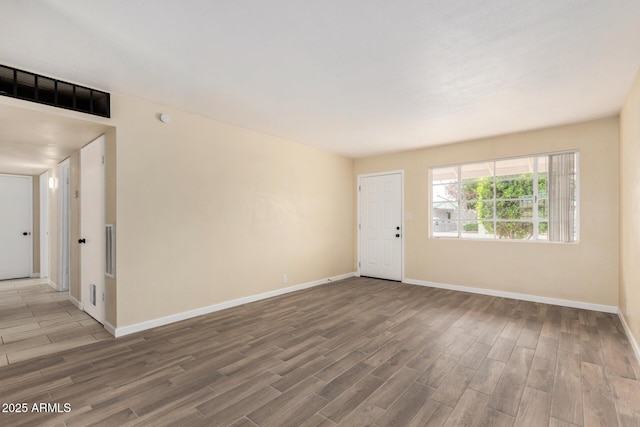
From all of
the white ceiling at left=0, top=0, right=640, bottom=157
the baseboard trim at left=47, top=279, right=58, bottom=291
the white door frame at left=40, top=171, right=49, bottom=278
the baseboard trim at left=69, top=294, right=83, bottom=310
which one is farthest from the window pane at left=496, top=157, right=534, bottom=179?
the white door frame at left=40, top=171, right=49, bottom=278

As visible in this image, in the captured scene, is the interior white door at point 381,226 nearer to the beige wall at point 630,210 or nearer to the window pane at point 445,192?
the window pane at point 445,192

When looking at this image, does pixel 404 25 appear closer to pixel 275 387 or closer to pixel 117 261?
pixel 275 387

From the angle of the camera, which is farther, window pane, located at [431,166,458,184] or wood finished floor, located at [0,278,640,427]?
window pane, located at [431,166,458,184]

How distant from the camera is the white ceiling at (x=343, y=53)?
197 centimetres

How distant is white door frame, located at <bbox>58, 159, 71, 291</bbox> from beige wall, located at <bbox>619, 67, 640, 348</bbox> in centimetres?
778

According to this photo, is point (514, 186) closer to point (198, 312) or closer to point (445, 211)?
point (445, 211)

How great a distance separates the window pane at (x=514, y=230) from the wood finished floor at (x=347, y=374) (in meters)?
1.30

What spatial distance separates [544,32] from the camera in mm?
2168

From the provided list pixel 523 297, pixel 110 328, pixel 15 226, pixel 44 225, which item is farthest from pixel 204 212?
pixel 15 226

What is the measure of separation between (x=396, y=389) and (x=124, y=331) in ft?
9.80

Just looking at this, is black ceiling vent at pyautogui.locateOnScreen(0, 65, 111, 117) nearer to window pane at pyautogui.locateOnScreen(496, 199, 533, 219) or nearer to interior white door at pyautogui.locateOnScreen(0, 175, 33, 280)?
interior white door at pyautogui.locateOnScreen(0, 175, 33, 280)

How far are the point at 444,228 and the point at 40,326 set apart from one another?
20.5ft

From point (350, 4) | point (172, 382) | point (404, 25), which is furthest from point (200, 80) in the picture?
point (172, 382)

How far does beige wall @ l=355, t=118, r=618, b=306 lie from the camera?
4051mm
